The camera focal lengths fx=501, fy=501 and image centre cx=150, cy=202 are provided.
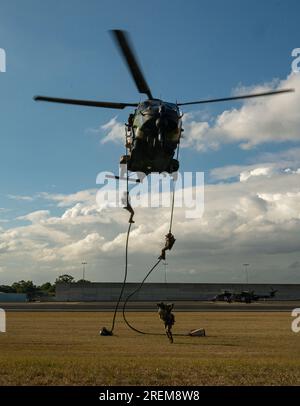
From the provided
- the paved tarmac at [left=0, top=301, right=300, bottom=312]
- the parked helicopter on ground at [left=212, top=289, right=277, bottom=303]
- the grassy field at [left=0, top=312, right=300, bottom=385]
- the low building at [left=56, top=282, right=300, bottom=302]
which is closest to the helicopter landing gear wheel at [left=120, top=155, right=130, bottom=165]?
the grassy field at [left=0, top=312, right=300, bottom=385]

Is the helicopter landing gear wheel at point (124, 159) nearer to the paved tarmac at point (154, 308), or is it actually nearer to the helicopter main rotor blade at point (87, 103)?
the helicopter main rotor blade at point (87, 103)

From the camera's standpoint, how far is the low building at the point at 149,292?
426 feet

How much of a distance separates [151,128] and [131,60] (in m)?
2.73

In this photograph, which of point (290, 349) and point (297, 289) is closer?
point (290, 349)

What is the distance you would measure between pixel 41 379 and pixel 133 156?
27.4 ft

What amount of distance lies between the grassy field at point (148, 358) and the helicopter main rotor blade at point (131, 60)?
970 cm

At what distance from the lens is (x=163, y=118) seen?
17141 mm

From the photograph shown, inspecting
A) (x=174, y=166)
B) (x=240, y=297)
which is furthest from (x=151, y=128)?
(x=240, y=297)

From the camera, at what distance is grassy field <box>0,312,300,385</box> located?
617 inches

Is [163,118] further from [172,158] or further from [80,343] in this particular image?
[80,343]

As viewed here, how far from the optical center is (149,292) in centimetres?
13400

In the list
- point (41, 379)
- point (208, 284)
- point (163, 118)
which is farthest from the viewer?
point (208, 284)
